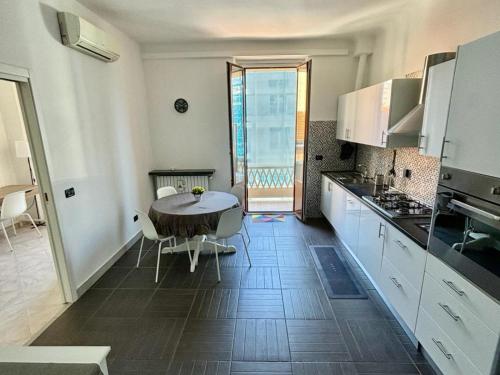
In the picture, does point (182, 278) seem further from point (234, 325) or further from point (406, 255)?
point (406, 255)

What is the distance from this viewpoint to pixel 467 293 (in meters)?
1.38

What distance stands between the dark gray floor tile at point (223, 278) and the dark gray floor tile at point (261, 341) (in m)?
0.53

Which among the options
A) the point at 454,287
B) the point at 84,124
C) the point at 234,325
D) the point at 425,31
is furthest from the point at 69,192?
the point at 425,31

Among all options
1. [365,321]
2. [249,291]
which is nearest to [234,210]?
[249,291]

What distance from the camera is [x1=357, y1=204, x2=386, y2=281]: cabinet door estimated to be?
2.39m

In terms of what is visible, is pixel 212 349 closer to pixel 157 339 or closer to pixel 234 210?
pixel 157 339

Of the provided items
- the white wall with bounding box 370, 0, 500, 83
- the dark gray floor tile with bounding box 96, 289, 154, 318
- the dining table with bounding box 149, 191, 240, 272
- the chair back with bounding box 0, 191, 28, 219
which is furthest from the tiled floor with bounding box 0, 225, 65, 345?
the white wall with bounding box 370, 0, 500, 83

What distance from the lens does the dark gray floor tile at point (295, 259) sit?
312 centimetres

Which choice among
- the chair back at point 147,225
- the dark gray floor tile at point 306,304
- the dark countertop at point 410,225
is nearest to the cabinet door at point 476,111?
the dark countertop at point 410,225

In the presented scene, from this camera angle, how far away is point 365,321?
7.32 ft

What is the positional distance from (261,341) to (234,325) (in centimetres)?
28

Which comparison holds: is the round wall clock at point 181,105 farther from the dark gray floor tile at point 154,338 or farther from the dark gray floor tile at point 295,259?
the dark gray floor tile at point 154,338

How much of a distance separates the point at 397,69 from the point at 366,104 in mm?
581

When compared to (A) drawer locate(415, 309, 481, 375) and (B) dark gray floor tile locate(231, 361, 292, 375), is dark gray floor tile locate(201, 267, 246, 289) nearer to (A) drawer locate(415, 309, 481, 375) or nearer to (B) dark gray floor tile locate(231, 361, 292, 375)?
(B) dark gray floor tile locate(231, 361, 292, 375)
